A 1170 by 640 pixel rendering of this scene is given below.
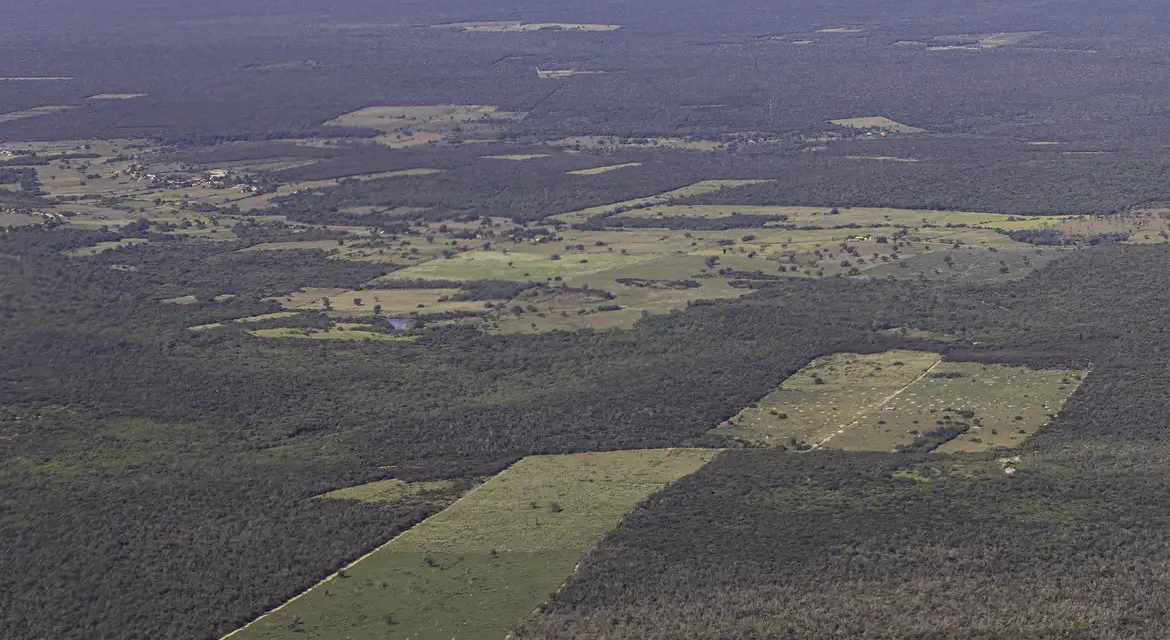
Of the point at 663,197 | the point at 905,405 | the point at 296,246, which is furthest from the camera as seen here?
the point at 663,197

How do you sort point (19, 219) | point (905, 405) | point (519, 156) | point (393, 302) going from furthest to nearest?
point (519, 156), point (19, 219), point (393, 302), point (905, 405)

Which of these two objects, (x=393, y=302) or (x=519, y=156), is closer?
(x=393, y=302)

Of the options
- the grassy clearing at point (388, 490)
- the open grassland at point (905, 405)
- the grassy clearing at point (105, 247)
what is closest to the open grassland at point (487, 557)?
the grassy clearing at point (388, 490)

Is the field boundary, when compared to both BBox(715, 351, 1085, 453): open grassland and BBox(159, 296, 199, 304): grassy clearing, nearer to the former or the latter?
BBox(715, 351, 1085, 453): open grassland

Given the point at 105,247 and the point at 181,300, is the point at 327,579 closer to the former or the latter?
the point at 181,300

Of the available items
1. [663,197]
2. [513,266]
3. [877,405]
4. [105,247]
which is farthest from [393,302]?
[663,197]

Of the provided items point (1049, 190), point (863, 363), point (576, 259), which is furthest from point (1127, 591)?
point (1049, 190)

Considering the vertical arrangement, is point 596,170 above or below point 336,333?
below

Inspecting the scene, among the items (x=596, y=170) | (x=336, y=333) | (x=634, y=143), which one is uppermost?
(x=336, y=333)
